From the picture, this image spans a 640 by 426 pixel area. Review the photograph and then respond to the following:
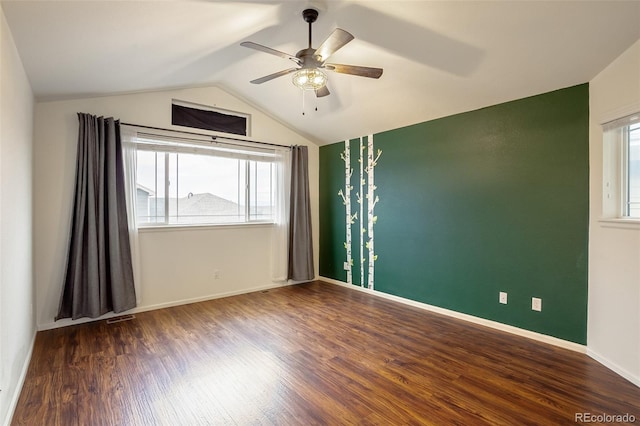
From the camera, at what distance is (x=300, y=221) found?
502cm

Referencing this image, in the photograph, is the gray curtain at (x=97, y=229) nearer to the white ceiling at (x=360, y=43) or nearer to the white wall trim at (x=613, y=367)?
the white ceiling at (x=360, y=43)

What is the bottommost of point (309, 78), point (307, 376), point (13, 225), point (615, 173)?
point (307, 376)

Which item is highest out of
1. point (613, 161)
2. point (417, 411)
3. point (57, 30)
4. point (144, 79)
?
point (144, 79)

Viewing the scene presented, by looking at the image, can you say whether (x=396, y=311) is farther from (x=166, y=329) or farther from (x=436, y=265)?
(x=166, y=329)

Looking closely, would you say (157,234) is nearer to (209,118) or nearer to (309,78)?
(209,118)

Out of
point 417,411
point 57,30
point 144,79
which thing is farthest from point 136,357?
point 144,79

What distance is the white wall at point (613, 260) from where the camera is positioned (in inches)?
88.5

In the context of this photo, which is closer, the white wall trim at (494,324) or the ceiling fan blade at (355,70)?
the ceiling fan blade at (355,70)

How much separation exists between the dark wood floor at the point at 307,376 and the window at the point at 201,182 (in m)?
1.41

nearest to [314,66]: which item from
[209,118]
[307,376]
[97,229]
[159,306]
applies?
[307,376]

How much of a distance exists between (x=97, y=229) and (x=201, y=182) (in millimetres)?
1372

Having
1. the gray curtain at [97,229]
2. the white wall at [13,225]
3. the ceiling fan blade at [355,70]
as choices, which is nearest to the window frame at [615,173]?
the ceiling fan blade at [355,70]

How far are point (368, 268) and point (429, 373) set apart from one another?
2.30 m

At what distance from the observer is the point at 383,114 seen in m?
3.95
